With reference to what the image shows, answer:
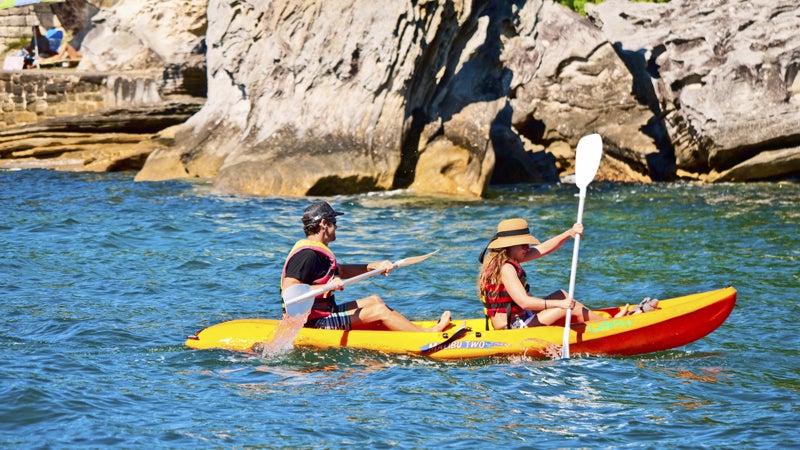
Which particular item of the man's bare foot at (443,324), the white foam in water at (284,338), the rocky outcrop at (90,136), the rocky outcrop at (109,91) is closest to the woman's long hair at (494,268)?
the man's bare foot at (443,324)

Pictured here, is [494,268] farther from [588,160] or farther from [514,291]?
[588,160]

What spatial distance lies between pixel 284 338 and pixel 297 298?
0.41m

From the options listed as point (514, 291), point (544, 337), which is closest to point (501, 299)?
point (514, 291)

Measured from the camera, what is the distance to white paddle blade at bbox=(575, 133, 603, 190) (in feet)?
35.1

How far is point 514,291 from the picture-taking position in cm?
889

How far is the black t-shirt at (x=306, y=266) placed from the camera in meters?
8.78

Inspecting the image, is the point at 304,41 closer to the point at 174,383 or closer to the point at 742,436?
the point at 174,383

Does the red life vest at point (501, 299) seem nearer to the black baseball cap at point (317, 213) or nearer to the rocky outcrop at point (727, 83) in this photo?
the black baseball cap at point (317, 213)

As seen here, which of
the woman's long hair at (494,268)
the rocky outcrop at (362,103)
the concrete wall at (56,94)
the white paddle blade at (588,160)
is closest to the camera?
the woman's long hair at (494,268)

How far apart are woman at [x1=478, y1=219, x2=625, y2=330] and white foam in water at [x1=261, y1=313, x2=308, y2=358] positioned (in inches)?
59.5

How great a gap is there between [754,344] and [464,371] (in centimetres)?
266

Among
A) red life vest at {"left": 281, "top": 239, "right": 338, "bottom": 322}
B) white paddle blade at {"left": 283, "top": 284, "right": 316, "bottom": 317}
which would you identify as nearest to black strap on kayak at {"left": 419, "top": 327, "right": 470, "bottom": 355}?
red life vest at {"left": 281, "top": 239, "right": 338, "bottom": 322}

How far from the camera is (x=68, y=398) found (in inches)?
302

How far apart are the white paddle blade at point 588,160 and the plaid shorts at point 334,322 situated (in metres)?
2.82
